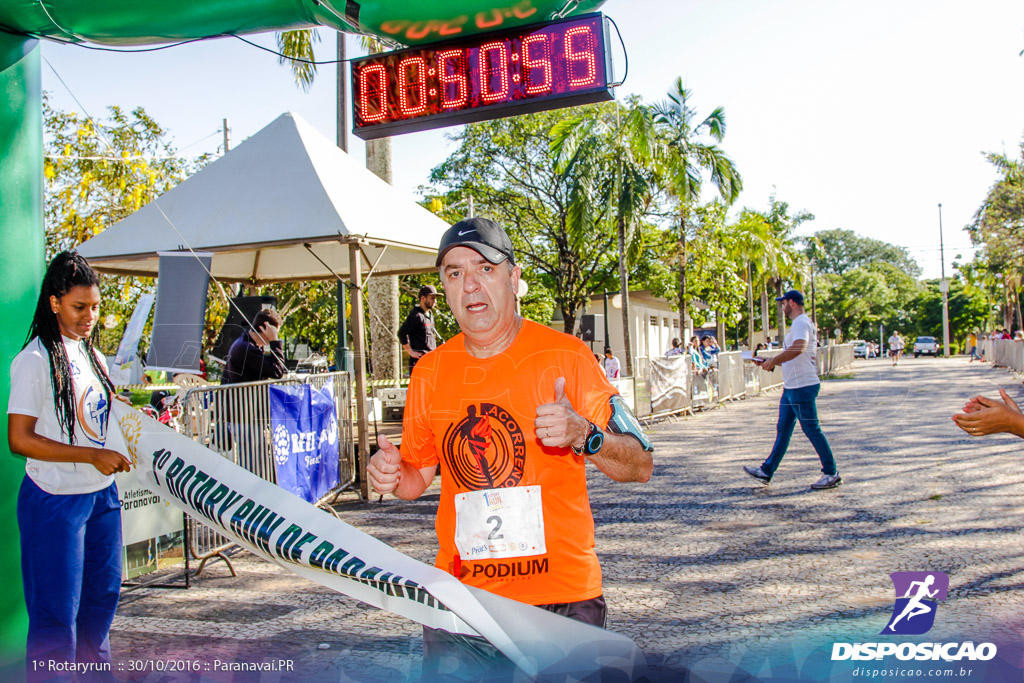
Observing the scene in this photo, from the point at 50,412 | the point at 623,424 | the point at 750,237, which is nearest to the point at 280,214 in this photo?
the point at 50,412

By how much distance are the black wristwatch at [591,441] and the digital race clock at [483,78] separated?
261cm

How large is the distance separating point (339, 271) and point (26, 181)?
27.8ft

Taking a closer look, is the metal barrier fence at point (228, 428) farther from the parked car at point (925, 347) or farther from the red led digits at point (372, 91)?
the parked car at point (925, 347)

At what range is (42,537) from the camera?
2.95 metres

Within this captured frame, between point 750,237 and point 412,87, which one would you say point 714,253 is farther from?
point 412,87

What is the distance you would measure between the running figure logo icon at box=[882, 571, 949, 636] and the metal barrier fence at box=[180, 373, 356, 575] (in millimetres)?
4407

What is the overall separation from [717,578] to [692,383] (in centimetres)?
1395

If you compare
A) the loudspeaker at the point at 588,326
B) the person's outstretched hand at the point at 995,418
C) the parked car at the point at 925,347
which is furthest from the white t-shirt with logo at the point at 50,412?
the parked car at the point at 925,347

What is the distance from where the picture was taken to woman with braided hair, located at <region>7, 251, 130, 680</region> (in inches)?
115

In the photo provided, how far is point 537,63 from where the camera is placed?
4.04 m

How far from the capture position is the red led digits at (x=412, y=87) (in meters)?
4.38

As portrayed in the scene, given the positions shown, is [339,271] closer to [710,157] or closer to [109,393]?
[109,393]

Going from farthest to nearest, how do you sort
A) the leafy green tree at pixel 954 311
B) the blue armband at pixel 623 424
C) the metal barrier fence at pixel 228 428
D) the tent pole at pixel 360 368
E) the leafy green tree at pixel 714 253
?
the leafy green tree at pixel 954 311, the leafy green tree at pixel 714 253, the tent pole at pixel 360 368, the metal barrier fence at pixel 228 428, the blue armband at pixel 623 424

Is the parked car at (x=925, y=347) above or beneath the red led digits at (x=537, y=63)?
beneath
